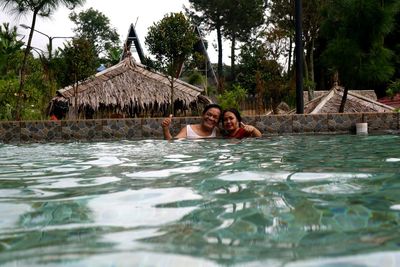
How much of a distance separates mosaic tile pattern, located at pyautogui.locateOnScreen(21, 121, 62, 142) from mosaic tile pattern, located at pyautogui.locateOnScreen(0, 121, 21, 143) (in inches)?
5.0

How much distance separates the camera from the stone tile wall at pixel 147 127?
28.3 feet

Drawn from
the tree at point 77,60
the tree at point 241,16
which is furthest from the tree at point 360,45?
the tree at point 241,16

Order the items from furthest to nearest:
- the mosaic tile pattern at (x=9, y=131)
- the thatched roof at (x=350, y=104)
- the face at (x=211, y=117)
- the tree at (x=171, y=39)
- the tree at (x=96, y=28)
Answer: the tree at (x=96, y=28)
the thatched roof at (x=350, y=104)
the tree at (x=171, y=39)
the mosaic tile pattern at (x=9, y=131)
the face at (x=211, y=117)

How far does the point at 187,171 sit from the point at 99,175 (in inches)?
25.3

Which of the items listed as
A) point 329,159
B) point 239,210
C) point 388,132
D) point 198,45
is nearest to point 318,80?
point 198,45

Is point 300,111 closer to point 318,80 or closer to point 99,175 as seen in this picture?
point 99,175

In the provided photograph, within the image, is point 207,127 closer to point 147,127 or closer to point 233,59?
point 147,127

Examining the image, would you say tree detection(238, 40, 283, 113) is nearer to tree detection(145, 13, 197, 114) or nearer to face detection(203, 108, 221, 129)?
tree detection(145, 13, 197, 114)

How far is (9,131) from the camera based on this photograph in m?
8.57

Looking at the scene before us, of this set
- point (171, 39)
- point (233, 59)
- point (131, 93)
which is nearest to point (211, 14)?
point (233, 59)

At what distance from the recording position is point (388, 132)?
28.3 ft

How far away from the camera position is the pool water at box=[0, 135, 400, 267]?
1.32 metres

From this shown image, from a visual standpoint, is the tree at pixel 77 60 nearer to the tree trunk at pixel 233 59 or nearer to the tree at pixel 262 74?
the tree at pixel 262 74

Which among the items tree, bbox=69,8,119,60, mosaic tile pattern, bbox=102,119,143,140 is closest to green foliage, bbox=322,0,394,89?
mosaic tile pattern, bbox=102,119,143,140
